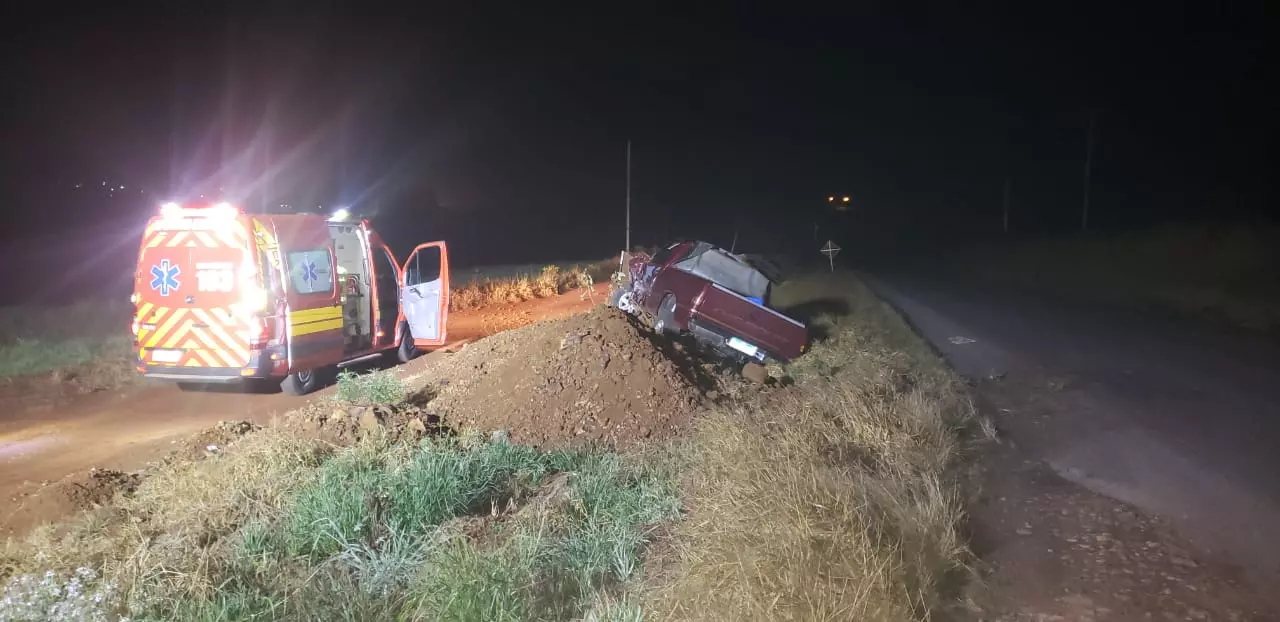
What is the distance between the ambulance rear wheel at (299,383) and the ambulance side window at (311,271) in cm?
103

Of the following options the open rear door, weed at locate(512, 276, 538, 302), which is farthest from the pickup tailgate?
weed at locate(512, 276, 538, 302)

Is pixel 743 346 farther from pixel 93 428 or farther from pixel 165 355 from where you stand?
pixel 93 428

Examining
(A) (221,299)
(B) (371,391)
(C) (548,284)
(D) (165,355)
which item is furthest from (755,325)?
(C) (548,284)

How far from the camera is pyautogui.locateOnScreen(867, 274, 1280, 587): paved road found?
6.01 m

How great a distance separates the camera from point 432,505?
546cm

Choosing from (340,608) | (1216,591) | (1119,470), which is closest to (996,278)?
(1119,470)

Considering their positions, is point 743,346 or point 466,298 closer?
point 743,346

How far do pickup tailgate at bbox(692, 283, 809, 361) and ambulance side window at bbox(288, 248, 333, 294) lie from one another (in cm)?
492

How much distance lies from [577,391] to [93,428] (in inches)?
202

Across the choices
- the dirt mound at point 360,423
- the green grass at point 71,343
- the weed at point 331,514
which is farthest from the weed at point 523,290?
the weed at point 331,514

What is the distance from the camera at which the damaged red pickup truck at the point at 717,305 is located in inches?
452

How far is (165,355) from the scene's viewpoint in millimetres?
9922

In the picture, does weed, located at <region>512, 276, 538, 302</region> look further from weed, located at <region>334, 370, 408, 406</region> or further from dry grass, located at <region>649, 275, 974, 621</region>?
dry grass, located at <region>649, 275, 974, 621</region>

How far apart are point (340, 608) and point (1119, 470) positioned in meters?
6.00
